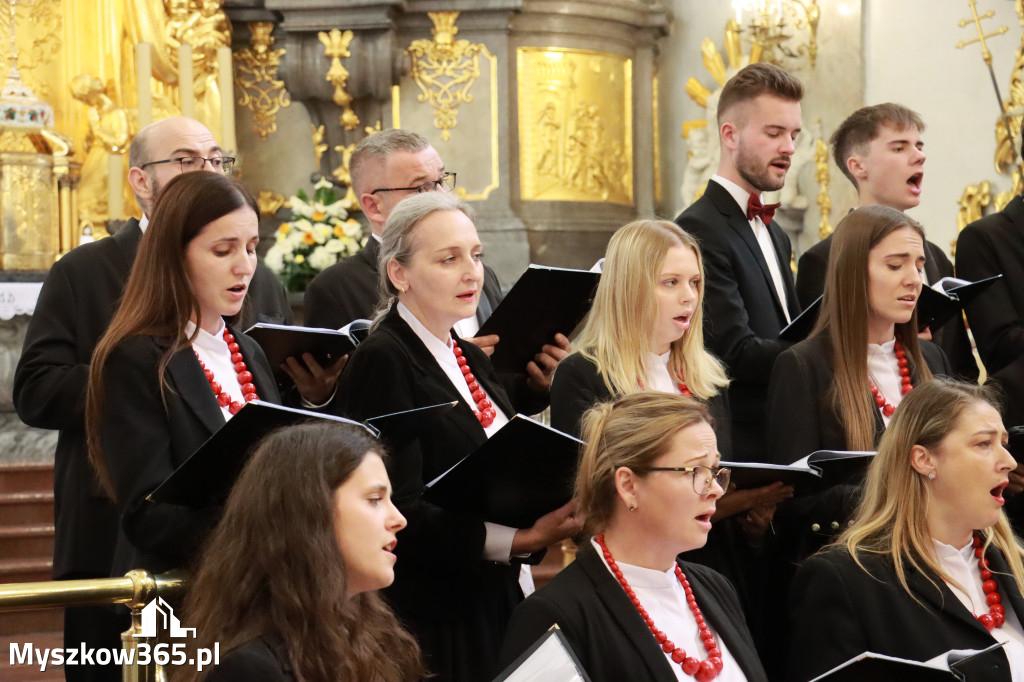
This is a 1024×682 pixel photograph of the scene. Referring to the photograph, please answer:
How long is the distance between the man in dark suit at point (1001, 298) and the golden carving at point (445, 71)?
434cm

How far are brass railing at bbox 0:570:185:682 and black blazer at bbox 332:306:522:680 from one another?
1.91ft

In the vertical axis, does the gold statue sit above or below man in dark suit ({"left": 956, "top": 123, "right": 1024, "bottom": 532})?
above

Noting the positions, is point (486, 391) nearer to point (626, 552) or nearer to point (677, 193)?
point (626, 552)

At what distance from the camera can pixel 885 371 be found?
377 centimetres

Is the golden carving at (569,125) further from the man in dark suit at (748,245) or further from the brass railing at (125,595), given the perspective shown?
the brass railing at (125,595)

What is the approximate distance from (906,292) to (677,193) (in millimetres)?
5263

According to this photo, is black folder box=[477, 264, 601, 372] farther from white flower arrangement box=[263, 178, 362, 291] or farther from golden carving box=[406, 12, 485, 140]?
golden carving box=[406, 12, 485, 140]

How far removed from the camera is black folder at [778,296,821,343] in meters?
3.83

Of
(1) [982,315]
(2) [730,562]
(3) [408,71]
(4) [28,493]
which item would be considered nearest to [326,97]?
(3) [408,71]

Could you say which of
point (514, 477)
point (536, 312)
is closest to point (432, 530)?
point (514, 477)

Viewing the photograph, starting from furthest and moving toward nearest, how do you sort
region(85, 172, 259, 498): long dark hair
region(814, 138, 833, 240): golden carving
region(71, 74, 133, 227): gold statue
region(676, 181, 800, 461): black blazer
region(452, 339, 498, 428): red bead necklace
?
1. region(814, 138, 833, 240): golden carving
2. region(71, 74, 133, 227): gold statue
3. region(676, 181, 800, 461): black blazer
4. region(452, 339, 498, 428): red bead necklace
5. region(85, 172, 259, 498): long dark hair

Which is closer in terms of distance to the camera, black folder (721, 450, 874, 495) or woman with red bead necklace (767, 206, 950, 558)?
black folder (721, 450, 874, 495)

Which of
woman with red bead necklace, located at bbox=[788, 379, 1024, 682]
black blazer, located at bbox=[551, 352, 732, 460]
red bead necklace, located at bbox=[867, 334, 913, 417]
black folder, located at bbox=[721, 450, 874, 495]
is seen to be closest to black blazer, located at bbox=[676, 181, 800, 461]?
red bead necklace, located at bbox=[867, 334, 913, 417]

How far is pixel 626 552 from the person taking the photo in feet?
8.81
